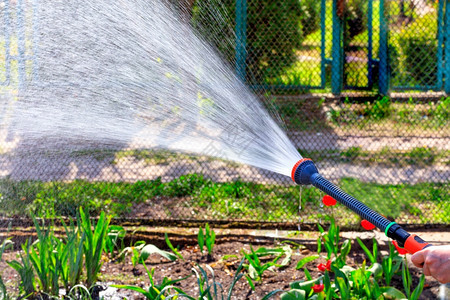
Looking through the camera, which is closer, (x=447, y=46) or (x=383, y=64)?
(x=447, y=46)

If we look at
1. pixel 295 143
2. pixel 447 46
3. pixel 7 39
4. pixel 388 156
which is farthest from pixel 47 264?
pixel 447 46

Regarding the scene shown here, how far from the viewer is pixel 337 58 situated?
6.79m

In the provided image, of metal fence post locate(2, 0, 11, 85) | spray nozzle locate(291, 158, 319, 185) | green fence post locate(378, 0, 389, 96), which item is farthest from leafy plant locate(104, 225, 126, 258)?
green fence post locate(378, 0, 389, 96)

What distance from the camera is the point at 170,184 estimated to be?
524 cm

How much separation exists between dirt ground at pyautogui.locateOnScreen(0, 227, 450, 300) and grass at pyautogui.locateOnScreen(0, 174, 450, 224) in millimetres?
320

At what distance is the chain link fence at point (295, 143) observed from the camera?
4691mm

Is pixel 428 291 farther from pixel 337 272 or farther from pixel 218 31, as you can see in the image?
pixel 218 31

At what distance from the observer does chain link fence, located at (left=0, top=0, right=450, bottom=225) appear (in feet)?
15.4

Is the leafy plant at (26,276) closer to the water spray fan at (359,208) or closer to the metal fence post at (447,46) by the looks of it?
the water spray fan at (359,208)

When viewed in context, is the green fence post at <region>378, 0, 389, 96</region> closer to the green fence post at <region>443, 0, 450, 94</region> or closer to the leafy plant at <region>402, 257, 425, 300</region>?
the green fence post at <region>443, 0, 450, 94</region>

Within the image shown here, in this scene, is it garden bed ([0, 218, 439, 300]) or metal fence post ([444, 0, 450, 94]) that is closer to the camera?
garden bed ([0, 218, 439, 300])

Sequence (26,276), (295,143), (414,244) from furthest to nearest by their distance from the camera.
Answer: (295,143), (26,276), (414,244)

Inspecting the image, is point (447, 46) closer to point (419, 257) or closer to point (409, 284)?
point (409, 284)

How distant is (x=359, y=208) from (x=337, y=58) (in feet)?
15.8
